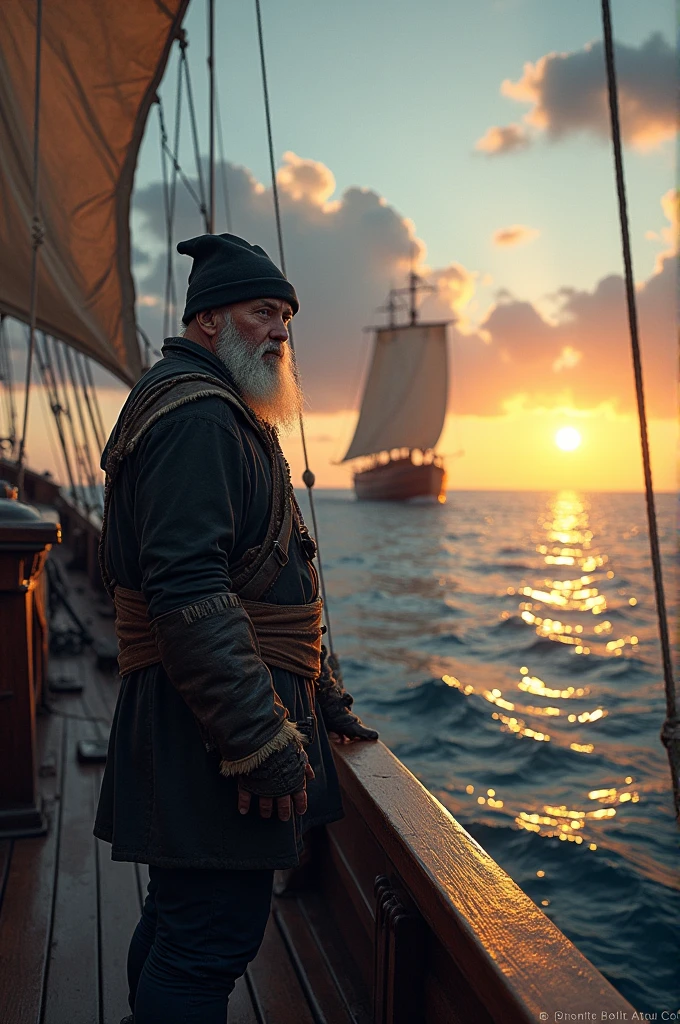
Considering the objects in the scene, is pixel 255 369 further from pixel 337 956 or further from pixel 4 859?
pixel 4 859

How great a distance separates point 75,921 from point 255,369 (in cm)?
155

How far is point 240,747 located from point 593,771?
5.98m

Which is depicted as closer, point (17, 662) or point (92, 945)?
point (92, 945)

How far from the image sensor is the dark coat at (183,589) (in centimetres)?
125

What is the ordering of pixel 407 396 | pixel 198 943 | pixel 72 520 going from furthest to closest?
1. pixel 407 396
2. pixel 72 520
3. pixel 198 943

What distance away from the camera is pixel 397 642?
45.3ft

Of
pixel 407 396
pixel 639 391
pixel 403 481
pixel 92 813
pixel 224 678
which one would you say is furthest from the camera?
pixel 403 481

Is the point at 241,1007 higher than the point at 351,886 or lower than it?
lower

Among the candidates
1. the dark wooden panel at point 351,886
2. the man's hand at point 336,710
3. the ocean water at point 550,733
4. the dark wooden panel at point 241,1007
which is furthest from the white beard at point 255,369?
the ocean water at point 550,733

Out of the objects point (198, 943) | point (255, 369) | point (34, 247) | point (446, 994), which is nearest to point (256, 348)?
point (255, 369)

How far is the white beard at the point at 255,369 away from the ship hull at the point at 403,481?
63290 mm

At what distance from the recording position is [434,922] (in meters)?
1.36

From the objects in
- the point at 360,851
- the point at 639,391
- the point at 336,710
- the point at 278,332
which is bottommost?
the point at 360,851

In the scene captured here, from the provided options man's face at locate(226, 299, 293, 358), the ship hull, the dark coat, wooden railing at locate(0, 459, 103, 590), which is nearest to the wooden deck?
the dark coat
